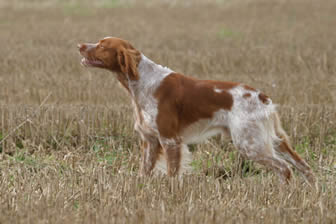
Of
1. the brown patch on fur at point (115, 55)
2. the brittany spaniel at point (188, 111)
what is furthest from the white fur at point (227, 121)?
the brown patch on fur at point (115, 55)

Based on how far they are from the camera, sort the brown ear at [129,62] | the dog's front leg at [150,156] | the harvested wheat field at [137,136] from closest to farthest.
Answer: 1. the harvested wheat field at [137,136]
2. the brown ear at [129,62]
3. the dog's front leg at [150,156]

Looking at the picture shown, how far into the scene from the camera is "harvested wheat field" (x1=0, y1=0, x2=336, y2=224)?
388 centimetres

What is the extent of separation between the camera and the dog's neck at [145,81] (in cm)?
499

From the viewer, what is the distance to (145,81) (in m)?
5.01

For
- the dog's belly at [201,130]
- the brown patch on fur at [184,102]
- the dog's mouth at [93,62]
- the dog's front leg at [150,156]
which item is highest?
the dog's mouth at [93,62]

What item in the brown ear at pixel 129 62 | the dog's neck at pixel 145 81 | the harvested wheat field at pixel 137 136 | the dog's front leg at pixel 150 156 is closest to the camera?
the harvested wheat field at pixel 137 136

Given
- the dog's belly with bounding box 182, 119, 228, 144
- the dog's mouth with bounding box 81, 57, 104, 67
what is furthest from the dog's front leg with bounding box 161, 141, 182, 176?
the dog's mouth with bounding box 81, 57, 104, 67

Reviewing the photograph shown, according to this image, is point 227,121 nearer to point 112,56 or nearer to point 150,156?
point 150,156

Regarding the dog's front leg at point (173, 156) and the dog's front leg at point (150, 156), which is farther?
the dog's front leg at point (150, 156)

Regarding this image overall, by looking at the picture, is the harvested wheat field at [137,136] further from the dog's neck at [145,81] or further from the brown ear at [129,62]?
the brown ear at [129,62]

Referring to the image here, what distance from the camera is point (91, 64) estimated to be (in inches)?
195

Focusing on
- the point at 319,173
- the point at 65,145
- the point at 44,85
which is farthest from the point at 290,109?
the point at 44,85

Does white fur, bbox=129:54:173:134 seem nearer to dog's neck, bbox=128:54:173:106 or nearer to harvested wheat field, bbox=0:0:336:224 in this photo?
dog's neck, bbox=128:54:173:106

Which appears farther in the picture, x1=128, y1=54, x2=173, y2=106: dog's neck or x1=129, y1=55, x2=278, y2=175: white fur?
x1=128, y1=54, x2=173, y2=106: dog's neck
